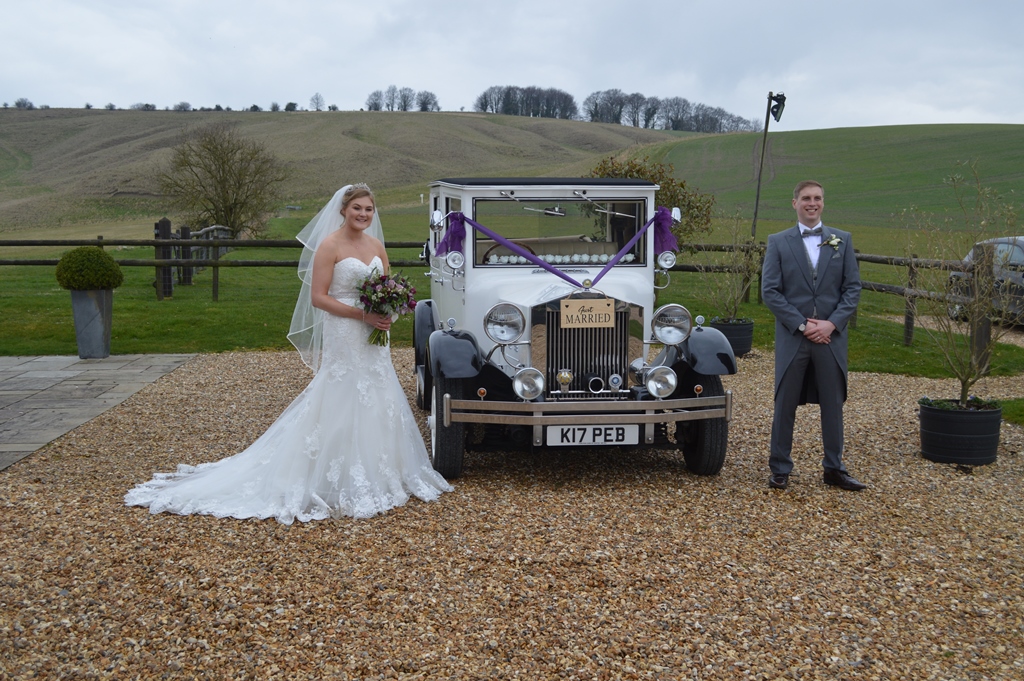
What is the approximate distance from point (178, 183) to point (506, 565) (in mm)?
22644

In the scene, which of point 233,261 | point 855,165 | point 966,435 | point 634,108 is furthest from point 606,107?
point 966,435

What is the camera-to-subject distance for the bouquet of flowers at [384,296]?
5.44 m

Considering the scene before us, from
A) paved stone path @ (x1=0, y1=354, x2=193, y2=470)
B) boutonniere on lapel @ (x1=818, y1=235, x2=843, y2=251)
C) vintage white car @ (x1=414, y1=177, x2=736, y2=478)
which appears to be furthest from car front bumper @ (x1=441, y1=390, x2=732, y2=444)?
paved stone path @ (x1=0, y1=354, x2=193, y2=470)

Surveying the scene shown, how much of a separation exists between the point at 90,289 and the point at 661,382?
25.4 ft

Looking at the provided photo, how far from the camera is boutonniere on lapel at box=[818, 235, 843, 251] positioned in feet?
18.4

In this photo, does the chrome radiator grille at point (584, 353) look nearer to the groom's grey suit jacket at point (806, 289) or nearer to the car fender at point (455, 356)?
the car fender at point (455, 356)

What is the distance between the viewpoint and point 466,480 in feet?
19.4

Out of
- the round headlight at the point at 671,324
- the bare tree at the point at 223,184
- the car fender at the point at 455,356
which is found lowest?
the car fender at the point at 455,356

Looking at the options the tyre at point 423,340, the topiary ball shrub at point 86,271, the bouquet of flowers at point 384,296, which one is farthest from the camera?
the topiary ball shrub at point 86,271

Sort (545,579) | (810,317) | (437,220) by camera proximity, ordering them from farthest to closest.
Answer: (437,220), (810,317), (545,579)

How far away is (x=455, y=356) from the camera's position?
5.79m

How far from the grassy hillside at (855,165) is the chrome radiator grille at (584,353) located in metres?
28.4

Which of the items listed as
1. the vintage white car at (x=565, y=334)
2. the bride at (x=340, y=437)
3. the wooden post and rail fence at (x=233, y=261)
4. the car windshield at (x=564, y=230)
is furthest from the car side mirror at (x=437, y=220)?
the wooden post and rail fence at (x=233, y=261)

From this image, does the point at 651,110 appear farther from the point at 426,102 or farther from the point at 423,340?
the point at 423,340
